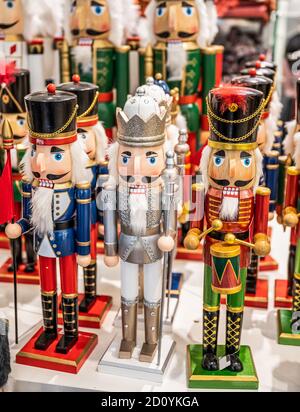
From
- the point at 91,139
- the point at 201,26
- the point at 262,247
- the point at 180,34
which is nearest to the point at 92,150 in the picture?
the point at 91,139

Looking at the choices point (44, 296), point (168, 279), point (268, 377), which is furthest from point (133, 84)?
point (268, 377)

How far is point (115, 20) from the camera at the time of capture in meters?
3.15

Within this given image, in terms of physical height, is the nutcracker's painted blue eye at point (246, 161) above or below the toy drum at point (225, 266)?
above

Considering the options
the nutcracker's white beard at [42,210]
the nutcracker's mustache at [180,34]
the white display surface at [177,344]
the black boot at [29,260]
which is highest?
the nutcracker's mustache at [180,34]

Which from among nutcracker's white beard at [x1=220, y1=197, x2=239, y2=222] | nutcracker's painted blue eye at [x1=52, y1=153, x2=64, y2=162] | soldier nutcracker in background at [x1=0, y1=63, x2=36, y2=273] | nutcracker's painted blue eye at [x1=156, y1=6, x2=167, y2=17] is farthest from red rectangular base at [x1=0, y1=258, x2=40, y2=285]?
nutcracker's painted blue eye at [x1=156, y1=6, x2=167, y2=17]

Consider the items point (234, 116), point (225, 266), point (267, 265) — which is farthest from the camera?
point (267, 265)

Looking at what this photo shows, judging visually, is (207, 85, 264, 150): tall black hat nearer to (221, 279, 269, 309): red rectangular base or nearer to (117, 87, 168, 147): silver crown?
(117, 87, 168, 147): silver crown

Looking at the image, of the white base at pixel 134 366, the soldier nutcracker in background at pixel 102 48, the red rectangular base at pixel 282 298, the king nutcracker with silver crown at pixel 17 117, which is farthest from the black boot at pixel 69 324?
the soldier nutcracker in background at pixel 102 48

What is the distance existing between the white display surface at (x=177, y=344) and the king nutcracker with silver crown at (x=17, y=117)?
0.09 metres

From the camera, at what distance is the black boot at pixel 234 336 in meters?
2.19

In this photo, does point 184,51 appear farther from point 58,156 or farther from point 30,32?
point 58,156

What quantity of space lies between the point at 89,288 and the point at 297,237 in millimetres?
907

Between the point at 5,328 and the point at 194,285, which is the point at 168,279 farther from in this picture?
the point at 5,328

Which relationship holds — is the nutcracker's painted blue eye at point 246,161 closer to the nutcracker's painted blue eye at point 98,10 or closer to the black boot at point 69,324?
the black boot at point 69,324
